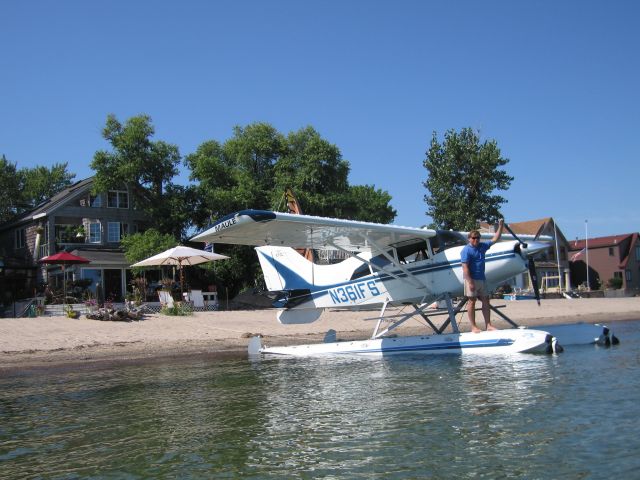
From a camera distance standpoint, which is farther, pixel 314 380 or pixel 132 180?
pixel 132 180

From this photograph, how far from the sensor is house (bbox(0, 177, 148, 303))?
33.2 meters

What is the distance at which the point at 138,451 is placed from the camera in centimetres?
580

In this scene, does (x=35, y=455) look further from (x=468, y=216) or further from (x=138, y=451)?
(x=468, y=216)

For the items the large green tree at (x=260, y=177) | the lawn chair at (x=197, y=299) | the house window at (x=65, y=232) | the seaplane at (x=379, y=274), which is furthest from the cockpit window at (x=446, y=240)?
the house window at (x=65, y=232)

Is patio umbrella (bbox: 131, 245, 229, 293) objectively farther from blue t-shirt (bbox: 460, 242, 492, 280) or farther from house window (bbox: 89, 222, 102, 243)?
blue t-shirt (bbox: 460, 242, 492, 280)

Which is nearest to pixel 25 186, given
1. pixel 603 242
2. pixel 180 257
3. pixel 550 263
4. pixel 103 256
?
pixel 103 256

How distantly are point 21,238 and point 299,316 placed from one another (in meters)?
30.1

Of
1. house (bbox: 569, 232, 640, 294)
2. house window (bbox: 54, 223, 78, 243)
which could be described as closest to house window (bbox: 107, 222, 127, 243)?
house window (bbox: 54, 223, 78, 243)

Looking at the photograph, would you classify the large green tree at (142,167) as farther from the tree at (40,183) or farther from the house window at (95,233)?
the tree at (40,183)

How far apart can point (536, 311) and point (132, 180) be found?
2234 cm

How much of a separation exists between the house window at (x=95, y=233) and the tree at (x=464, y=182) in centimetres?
2049

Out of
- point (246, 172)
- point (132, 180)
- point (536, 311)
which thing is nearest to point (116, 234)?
point (132, 180)

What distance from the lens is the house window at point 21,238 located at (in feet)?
125

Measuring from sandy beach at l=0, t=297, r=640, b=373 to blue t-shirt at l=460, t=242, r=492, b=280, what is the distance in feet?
8.37
